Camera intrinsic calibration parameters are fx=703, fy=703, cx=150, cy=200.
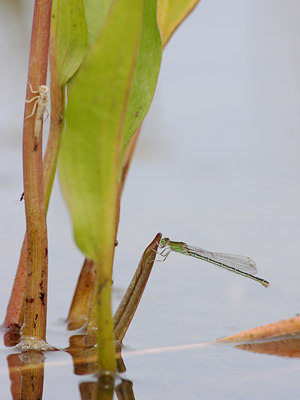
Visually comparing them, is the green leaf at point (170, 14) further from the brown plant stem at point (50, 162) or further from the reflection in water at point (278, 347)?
the reflection in water at point (278, 347)

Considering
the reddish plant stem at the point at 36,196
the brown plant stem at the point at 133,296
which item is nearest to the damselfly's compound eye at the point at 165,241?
the brown plant stem at the point at 133,296

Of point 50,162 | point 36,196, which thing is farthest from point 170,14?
point 36,196

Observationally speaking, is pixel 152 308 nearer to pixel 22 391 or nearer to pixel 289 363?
pixel 289 363

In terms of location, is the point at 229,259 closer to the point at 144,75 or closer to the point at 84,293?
the point at 84,293

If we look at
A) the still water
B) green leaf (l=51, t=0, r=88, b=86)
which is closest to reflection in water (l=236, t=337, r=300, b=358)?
the still water

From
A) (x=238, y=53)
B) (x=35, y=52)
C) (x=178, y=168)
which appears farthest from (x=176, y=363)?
(x=238, y=53)

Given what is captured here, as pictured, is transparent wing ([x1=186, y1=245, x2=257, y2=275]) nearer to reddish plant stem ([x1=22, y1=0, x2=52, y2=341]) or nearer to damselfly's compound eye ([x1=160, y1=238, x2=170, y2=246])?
damselfly's compound eye ([x1=160, y1=238, x2=170, y2=246])
